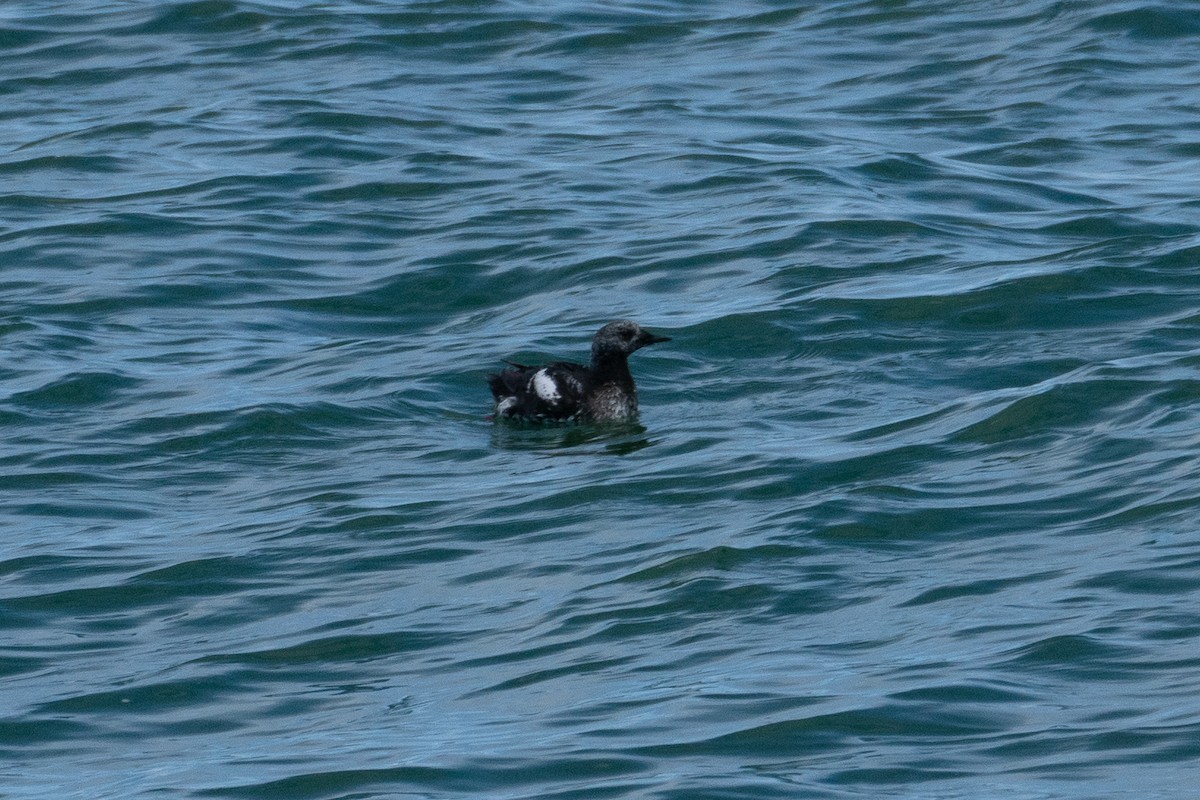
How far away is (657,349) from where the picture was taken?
13.4 meters

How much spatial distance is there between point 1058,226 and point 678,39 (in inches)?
293

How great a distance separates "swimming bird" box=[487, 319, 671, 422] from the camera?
477 inches

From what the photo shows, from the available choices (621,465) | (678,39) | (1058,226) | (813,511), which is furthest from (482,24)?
(813,511)

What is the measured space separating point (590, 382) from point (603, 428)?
40 centimetres

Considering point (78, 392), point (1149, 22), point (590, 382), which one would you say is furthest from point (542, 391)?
point (1149, 22)

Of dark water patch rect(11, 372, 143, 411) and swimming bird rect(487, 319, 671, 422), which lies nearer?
swimming bird rect(487, 319, 671, 422)

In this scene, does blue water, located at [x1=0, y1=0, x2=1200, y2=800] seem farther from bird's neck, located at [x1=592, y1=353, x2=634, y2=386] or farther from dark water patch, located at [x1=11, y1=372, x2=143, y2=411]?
bird's neck, located at [x1=592, y1=353, x2=634, y2=386]

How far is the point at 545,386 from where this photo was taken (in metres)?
12.1

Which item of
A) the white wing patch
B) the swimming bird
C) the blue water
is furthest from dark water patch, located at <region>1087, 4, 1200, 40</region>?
the white wing patch

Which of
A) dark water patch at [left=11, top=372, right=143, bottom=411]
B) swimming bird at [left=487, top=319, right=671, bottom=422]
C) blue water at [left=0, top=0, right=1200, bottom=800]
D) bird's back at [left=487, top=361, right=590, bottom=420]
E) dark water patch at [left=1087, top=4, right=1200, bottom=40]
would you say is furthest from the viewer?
dark water patch at [left=1087, top=4, right=1200, bottom=40]

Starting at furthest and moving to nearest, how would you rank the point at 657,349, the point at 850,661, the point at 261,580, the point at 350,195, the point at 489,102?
1. the point at 489,102
2. the point at 350,195
3. the point at 657,349
4. the point at 261,580
5. the point at 850,661

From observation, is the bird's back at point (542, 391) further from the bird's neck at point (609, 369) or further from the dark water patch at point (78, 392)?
the dark water patch at point (78, 392)

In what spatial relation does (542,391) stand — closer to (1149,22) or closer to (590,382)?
→ (590,382)

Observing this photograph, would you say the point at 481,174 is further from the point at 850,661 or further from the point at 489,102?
the point at 850,661
